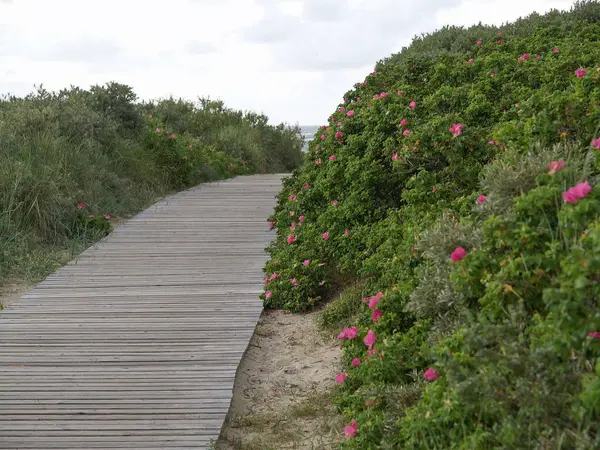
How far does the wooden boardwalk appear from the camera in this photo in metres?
4.52

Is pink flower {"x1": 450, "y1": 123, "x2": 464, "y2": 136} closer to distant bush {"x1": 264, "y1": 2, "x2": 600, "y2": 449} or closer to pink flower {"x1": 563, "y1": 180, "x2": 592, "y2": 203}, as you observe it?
distant bush {"x1": 264, "y1": 2, "x2": 600, "y2": 449}

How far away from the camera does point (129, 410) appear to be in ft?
15.4

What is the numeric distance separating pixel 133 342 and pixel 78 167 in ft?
17.7

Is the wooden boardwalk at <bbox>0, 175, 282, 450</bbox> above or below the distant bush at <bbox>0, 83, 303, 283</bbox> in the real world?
below

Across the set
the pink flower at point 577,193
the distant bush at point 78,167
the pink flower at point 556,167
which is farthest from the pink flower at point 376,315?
the distant bush at point 78,167

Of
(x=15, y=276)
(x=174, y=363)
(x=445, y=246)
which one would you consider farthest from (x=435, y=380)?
(x=15, y=276)

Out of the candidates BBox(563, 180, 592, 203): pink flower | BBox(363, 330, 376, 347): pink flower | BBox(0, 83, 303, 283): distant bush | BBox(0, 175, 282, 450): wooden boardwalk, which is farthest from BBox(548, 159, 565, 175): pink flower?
BBox(0, 83, 303, 283): distant bush

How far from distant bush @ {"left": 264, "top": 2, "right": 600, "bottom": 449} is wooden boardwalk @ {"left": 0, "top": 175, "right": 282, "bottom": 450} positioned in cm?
67

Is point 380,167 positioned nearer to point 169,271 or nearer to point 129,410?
point 169,271

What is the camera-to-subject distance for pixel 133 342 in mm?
5848

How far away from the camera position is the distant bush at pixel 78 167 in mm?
8875

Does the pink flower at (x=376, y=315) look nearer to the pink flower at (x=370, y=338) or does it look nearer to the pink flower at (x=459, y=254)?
the pink flower at (x=370, y=338)

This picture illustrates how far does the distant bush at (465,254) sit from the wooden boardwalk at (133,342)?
672 mm

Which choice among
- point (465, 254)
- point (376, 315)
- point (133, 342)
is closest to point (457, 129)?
point (376, 315)
